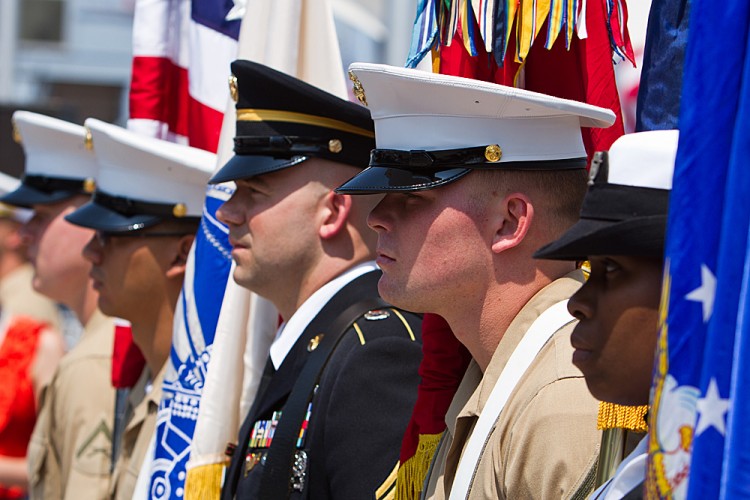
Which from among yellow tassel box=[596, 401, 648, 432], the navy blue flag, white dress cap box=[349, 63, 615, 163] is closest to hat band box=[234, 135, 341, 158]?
white dress cap box=[349, 63, 615, 163]

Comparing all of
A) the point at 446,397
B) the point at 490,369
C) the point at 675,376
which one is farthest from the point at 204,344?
the point at 675,376

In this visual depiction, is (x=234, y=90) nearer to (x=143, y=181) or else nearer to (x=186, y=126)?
(x=143, y=181)

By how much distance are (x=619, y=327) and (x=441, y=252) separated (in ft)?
2.82

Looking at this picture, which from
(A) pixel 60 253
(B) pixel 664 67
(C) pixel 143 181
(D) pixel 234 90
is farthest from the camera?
(A) pixel 60 253

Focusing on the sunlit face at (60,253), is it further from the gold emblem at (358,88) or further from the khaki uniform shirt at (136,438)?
the gold emblem at (358,88)

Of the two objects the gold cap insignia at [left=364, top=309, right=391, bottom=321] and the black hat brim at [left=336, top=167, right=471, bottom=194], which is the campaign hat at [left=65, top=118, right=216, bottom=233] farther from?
the black hat brim at [left=336, top=167, right=471, bottom=194]

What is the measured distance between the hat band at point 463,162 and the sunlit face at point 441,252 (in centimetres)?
5

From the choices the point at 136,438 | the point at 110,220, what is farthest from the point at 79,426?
the point at 110,220

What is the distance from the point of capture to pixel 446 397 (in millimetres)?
2887

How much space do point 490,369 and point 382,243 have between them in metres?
0.40

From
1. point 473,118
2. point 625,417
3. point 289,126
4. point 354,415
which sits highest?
point 289,126

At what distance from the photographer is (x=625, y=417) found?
2068 millimetres

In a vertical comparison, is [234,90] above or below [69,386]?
above

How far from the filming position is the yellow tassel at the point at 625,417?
2.06m
